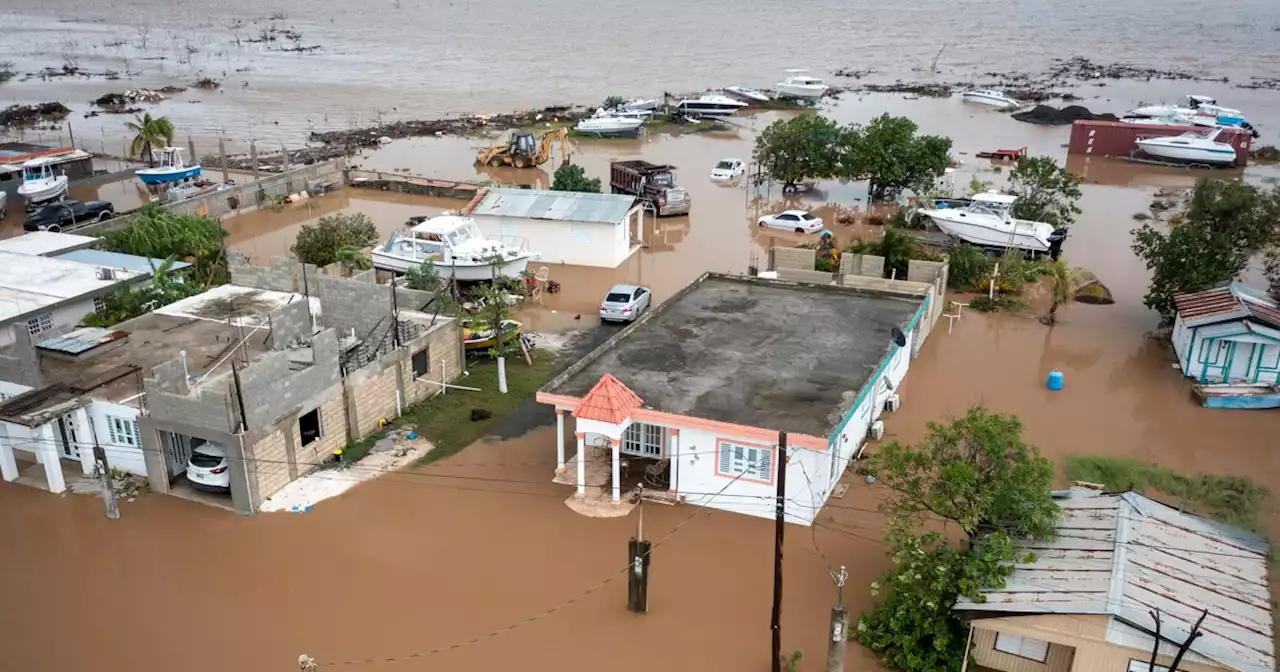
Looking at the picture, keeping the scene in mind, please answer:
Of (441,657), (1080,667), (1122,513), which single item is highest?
(1122,513)

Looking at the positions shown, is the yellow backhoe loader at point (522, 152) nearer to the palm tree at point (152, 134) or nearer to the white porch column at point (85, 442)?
the palm tree at point (152, 134)

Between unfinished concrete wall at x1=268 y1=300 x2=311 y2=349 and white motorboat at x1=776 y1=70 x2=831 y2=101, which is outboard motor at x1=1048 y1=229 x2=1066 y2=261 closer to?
unfinished concrete wall at x1=268 y1=300 x2=311 y2=349

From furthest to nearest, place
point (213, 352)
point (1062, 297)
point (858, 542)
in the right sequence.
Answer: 1. point (1062, 297)
2. point (213, 352)
3. point (858, 542)

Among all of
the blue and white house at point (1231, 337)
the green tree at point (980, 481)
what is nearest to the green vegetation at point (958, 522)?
the green tree at point (980, 481)

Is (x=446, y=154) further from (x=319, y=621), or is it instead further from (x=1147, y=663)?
(x=1147, y=663)

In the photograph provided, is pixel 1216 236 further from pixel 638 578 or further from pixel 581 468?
pixel 638 578

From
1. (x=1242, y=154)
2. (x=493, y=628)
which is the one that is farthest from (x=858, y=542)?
(x=1242, y=154)
